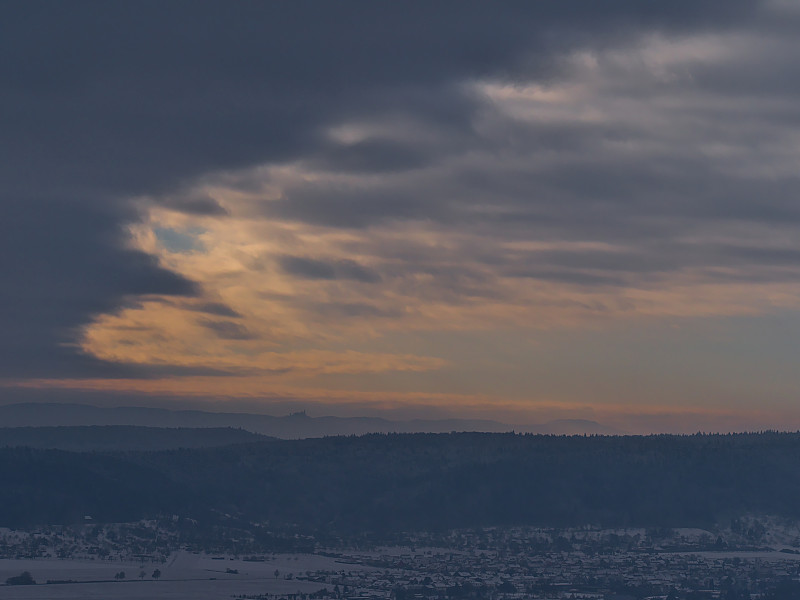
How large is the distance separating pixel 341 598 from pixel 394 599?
8.33 m

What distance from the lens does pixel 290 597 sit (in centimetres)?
19788

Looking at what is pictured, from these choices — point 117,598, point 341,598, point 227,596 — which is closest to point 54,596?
point 117,598

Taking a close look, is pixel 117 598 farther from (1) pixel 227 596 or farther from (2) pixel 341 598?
(2) pixel 341 598

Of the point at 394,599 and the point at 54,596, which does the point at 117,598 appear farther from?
the point at 394,599

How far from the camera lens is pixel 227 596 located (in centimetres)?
19738

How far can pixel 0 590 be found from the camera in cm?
19950

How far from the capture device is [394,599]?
200 m

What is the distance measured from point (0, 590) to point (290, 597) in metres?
45.7

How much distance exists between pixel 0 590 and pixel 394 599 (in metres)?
61.8

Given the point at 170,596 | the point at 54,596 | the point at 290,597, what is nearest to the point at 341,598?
the point at 290,597

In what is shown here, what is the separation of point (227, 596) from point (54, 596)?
85.6 feet

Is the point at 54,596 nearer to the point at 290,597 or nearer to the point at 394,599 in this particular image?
the point at 290,597

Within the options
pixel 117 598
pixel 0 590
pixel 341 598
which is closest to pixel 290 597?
pixel 341 598

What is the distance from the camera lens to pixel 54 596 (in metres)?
194
